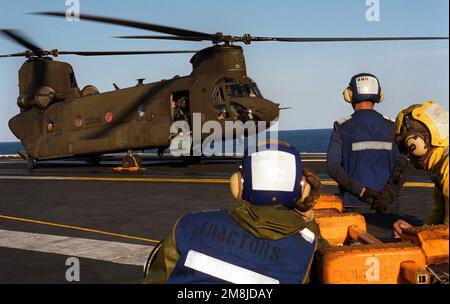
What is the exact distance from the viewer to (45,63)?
83.5 feet

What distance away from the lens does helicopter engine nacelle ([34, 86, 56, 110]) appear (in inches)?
972

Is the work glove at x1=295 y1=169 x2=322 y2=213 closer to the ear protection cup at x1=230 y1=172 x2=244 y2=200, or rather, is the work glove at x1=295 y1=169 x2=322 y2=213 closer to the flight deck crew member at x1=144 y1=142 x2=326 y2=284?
the flight deck crew member at x1=144 y1=142 x2=326 y2=284

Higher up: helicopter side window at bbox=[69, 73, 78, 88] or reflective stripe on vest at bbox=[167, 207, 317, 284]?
helicopter side window at bbox=[69, 73, 78, 88]

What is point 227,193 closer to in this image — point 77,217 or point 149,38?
point 77,217

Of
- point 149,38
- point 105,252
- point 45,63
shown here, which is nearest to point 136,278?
point 105,252

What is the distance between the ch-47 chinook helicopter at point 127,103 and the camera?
1948 centimetres

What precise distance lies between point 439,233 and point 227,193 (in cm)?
1041

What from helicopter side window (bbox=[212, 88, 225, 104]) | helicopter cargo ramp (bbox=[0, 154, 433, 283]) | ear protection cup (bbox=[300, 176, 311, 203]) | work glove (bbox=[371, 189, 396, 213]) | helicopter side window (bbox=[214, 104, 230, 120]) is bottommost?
helicopter cargo ramp (bbox=[0, 154, 433, 283])

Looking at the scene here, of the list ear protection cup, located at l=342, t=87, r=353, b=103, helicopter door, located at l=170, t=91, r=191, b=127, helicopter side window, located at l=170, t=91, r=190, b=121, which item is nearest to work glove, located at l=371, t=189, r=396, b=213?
ear protection cup, located at l=342, t=87, r=353, b=103

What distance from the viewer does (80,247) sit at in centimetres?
745

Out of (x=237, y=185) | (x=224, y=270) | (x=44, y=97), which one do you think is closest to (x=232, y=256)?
(x=224, y=270)

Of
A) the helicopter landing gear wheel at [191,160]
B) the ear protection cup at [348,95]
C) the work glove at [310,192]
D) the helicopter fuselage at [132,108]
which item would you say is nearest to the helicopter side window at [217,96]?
the helicopter fuselage at [132,108]

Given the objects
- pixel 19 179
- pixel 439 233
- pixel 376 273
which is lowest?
pixel 19 179

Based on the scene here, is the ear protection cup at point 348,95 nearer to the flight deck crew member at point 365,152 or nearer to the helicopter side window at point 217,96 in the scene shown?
the flight deck crew member at point 365,152
